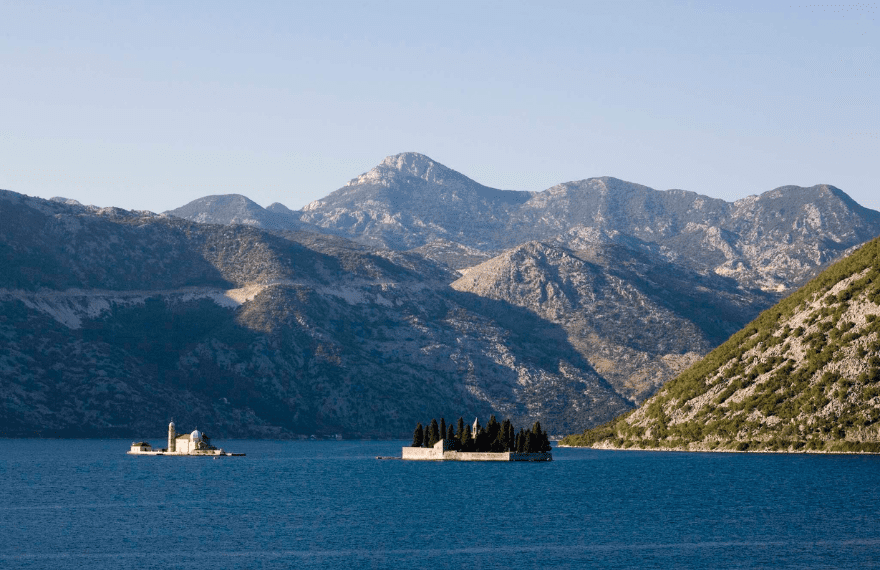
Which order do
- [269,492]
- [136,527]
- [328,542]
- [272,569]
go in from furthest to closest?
[269,492] → [136,527] → [328,542] → [272,569]

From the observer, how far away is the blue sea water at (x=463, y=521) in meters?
105

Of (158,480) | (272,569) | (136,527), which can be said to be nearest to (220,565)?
(272,569)

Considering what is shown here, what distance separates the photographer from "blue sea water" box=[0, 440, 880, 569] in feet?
343

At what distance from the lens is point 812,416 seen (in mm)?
198625

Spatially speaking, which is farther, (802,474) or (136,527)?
(802,474)

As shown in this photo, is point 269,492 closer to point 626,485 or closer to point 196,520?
point 196,520

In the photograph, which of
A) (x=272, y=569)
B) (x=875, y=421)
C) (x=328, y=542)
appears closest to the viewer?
(x=272, y=569)

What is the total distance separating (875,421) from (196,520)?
106m

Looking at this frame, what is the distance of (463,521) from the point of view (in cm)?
13138

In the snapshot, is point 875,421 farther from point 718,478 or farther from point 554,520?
point 554,520

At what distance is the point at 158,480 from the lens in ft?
643

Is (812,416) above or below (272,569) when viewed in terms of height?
above

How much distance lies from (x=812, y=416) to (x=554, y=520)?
80.3m

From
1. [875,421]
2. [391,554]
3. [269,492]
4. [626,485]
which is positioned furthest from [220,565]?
[875,421]
